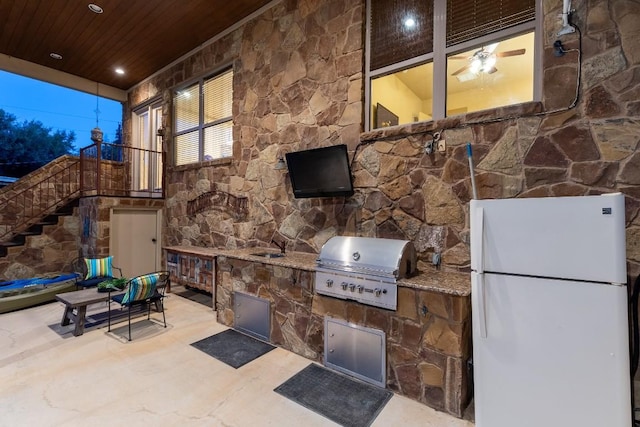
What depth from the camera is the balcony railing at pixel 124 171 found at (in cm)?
616

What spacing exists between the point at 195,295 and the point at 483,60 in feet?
17.0

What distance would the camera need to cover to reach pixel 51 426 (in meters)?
1.96

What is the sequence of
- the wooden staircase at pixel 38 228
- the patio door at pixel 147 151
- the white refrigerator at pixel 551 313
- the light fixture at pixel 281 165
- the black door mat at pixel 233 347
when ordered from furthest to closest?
1. the patio door at pixel 147 151
2. the wooden staircase at pixel 38 228
3. the light fixture at pixel 281 165
4. the black door mat at pixel 233 347
5. the white refrigerator at pixel 551 313

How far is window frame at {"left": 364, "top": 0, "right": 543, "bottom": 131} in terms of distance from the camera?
246cm

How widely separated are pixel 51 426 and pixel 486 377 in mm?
2877

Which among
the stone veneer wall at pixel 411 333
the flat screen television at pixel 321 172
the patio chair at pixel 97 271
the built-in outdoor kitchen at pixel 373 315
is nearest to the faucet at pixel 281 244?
the built-in outdoor kitchen at pixel 373 315

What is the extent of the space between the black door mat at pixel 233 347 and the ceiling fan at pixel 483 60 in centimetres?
344

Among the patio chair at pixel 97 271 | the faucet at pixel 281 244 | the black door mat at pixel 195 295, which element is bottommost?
the black door mat at pixel 195 295

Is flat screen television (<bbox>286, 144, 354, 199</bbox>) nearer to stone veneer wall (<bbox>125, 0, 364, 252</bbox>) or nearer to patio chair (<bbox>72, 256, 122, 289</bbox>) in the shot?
stone veneer wall (<bbox>125, 0, 364, 252</bbox>)

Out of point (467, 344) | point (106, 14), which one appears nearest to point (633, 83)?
point (467, 344)

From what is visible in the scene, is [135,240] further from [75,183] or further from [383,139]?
[383,139]

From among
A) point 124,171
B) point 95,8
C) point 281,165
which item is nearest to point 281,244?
point 281,165

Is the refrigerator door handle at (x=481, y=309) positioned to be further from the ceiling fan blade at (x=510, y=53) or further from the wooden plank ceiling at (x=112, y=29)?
the wooden plank ceiling at (x=112, y=29)

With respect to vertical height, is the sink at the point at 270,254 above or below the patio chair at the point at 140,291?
above
